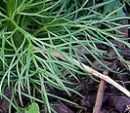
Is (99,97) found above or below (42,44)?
below

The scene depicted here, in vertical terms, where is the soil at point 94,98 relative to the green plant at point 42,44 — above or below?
below

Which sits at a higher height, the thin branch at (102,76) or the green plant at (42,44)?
the green plant at (42,44)

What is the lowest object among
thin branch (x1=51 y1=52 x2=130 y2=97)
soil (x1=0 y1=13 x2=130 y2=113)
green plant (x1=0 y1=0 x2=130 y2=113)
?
soil (x1=0 y1=13 x2=130 y2=113)

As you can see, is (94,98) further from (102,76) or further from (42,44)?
(42,44)

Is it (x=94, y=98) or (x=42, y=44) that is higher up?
(x=42, y=44)

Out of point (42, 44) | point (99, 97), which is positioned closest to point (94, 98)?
point (99, 97)

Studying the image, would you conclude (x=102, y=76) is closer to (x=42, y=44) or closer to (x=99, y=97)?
(x=99, y=97)

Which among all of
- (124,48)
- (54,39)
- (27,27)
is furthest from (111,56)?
(27,27)

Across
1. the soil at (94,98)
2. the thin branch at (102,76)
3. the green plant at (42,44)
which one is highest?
the green plant at (42,44)

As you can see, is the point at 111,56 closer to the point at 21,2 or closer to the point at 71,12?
the point at 71,12
